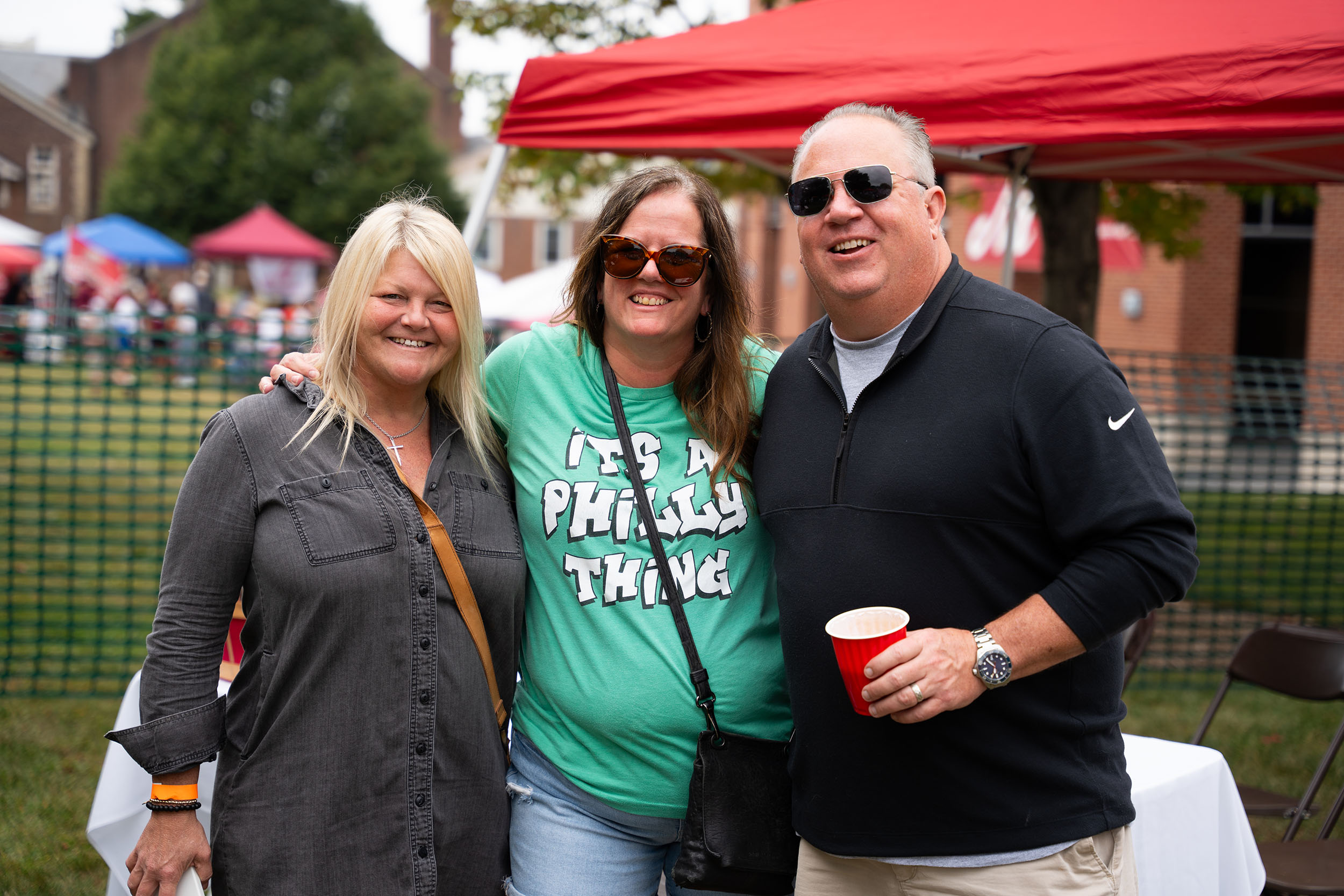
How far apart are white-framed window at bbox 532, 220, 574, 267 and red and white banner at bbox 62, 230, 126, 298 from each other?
24.2 metres

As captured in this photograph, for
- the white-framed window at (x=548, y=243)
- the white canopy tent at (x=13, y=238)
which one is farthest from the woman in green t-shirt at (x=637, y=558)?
the white-framed window at (x=548, y=243)

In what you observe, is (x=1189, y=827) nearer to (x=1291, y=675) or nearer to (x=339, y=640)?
(x=1291, y=675)

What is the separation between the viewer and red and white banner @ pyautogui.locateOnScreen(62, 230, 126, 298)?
77.1 feet

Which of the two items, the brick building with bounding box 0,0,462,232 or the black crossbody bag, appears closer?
the black crossbody bag

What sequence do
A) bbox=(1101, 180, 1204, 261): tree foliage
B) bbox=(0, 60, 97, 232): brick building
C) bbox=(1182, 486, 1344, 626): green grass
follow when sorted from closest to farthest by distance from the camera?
1. bbox=(1182, 486, 1344, 626): green grass
2. bbox=(1101, 180, 1204, 261): tree foliage
3. bbox=(0, 60, 97, 232): brick building

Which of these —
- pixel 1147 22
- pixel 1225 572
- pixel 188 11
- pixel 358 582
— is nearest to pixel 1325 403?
pixel 1225 572

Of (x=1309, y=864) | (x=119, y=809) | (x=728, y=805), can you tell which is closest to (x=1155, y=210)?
(x=1309, y=864)

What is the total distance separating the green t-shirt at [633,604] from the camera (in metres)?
2.28

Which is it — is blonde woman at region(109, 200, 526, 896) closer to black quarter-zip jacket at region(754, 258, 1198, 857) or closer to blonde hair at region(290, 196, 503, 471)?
blonde hair at region(290, 196, 503, 471)

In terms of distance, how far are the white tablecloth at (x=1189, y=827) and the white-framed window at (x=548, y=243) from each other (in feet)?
152

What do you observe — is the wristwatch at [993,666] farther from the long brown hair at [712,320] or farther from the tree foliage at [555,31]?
the tree foliage at [555,31]

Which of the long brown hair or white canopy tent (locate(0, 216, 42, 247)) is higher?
white canopy tent (locate(0, 216, 42, 247))

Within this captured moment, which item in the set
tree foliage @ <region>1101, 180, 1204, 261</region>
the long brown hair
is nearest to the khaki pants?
the long brown hair

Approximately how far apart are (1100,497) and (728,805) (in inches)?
37.7
